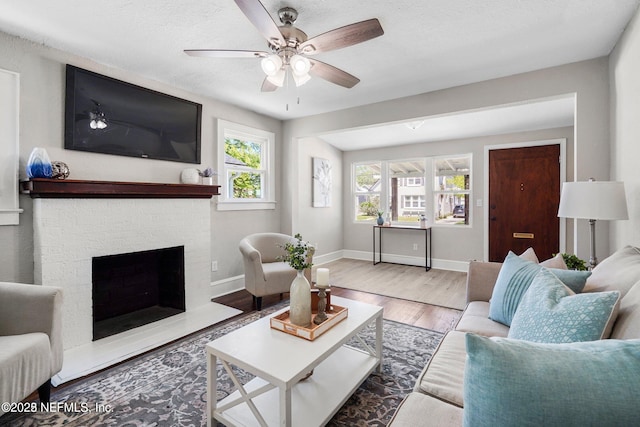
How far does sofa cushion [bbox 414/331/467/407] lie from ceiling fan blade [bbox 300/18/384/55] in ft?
5.55

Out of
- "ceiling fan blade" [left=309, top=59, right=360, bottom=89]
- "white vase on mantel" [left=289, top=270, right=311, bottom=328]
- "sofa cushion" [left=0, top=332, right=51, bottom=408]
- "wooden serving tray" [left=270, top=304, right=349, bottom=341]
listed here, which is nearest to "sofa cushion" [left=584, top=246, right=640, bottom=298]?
"wooden serving tray" [left=270, top=304, right=349, bottom=341]

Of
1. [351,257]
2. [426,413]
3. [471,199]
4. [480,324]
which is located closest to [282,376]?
[426,413]

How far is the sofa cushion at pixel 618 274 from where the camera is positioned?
1.22 metres

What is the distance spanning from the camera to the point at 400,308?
3193 millimetres

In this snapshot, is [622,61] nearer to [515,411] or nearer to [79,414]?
[515,411]

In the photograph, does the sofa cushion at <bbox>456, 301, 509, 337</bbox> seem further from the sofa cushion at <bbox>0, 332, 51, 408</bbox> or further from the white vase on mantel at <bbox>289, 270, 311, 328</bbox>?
the sofa cushion at <bbox>0, 332, 51, 408</bbox>

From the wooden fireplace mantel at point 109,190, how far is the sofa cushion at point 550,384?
2.80 metres

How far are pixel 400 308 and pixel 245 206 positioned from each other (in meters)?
2.29

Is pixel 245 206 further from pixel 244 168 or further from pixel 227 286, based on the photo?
pixel 227 286

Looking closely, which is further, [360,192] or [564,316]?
[360,192]

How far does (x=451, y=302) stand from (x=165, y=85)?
3.90 metres

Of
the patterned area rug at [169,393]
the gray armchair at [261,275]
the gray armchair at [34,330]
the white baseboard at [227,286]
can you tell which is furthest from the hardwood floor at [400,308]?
the gray armchair at [34,330]

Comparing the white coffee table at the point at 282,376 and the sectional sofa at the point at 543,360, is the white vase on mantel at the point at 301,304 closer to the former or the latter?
the white coffee table at the point at 282,376

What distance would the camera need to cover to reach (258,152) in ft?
13.9
